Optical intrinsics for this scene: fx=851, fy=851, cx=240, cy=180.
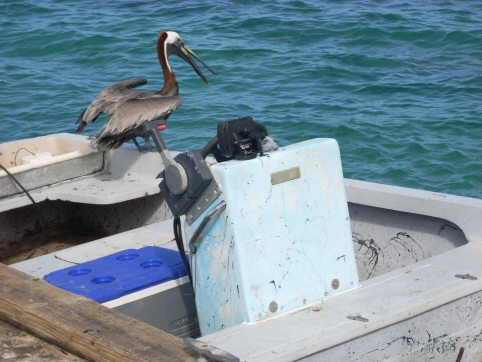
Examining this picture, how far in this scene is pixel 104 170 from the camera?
17.7ft


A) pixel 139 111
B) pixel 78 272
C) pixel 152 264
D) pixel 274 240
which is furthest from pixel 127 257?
pixel 139 111

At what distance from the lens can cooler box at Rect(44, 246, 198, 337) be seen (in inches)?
123

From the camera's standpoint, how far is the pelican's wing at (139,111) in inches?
235

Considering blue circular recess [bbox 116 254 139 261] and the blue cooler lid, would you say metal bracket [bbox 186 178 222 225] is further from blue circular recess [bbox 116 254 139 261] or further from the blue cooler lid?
blue circular recess [bbox 116 254 139 261]

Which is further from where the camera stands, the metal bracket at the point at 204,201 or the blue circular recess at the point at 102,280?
the blue circular recess at the point at 102,280

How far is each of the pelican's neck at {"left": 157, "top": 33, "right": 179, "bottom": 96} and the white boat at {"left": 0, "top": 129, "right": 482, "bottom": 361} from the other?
1932 mm

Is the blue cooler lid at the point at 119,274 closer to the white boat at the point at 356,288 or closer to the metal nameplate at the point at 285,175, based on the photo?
the white boat at the point at 356,288

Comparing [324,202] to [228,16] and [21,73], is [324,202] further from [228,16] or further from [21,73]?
[228,16]

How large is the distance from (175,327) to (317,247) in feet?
2.34

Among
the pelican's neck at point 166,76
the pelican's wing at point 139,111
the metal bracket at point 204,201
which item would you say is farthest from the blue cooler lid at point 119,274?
the pelican's neck at point 166,76

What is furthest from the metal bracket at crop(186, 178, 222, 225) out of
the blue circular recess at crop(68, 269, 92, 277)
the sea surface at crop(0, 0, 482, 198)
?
the sea surface at crop(0, 0, 482, 198)

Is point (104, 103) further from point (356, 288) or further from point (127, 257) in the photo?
point (356, 288)

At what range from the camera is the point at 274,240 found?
2.81 metres

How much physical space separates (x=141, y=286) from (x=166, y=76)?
3.91 metres
